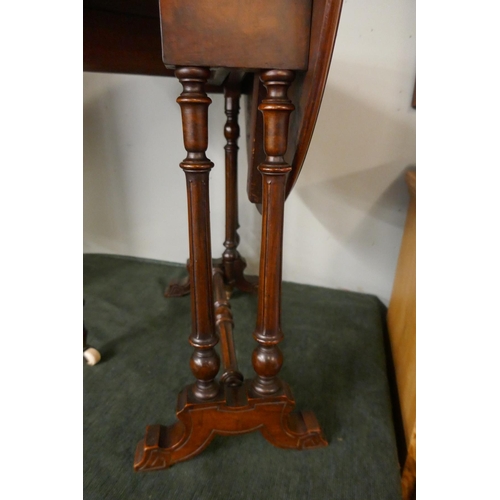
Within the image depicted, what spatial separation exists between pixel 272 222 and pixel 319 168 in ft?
2.57

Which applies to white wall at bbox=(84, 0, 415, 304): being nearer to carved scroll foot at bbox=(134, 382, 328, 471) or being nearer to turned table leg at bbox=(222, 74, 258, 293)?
turned table leg at bbox=(222, 74, 258, 293)

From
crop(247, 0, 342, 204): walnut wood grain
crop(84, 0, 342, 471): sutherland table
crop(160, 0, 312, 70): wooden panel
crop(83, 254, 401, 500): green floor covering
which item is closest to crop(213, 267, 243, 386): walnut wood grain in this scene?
crop(84, 0, 342, 471): sutherland table

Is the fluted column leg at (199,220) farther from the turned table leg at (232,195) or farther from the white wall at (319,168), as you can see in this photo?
the white wall at (319,168)

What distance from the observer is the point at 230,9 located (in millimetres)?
509

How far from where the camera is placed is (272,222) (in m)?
0.64

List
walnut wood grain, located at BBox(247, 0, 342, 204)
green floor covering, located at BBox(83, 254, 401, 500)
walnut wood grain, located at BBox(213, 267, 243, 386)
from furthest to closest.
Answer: walnut wood grain, located at BBox(213, 267, 243, 386)
green floor covering, located at BBox(83, 254, 401, 500)
walnut wood grain, located at BBox(247, 0, 342, 204)

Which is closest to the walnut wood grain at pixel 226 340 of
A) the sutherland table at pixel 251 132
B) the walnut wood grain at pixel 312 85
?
the sutherland table at pixel 251 132

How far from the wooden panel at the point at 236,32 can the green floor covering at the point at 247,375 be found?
2.37 feet

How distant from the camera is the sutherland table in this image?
1.69ft

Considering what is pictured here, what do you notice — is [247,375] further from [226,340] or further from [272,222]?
[272,222]

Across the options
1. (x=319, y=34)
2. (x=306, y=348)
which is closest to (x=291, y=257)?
(x=306, y=348)

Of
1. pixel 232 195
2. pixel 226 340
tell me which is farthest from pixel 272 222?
pixel 232 195
